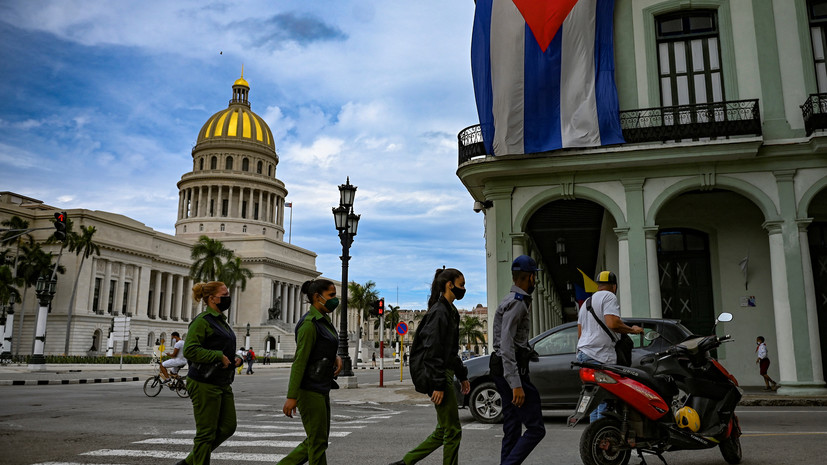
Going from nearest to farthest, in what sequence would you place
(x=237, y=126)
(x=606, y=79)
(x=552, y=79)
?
(x=606, y=79) → (x=552, y=79) → (x=237, y=126)

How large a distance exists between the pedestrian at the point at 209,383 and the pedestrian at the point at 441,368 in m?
1.66

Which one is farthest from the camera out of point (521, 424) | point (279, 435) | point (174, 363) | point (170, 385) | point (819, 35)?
point (819, 35)

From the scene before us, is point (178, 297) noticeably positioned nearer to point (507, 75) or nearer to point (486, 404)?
point (507, 75)

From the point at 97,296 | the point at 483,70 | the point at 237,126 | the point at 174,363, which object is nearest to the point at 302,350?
the point at 174,363

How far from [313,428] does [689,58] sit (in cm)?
1629

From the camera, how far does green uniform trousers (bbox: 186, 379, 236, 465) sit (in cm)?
533

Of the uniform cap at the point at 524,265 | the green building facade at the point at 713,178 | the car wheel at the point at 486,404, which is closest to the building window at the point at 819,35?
the green building facade at the point at 713,178

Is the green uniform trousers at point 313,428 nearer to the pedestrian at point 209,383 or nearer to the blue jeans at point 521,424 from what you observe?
the pedestrian at point 209,383

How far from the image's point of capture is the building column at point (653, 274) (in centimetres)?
1605

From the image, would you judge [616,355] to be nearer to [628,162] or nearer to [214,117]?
[628,162]

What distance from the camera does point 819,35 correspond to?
16719mm

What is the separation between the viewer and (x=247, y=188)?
99125 mm

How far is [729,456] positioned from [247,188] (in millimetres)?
97697

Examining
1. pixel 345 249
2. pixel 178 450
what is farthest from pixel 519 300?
pixel 345 249
